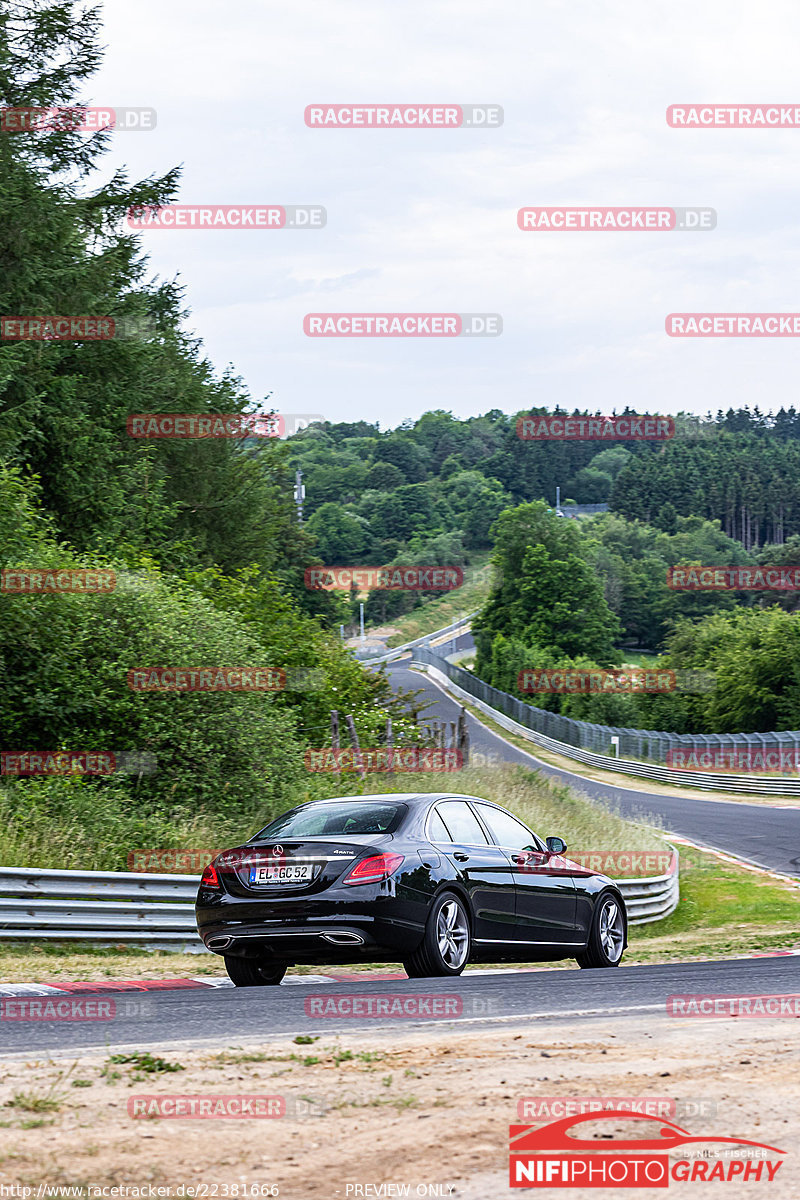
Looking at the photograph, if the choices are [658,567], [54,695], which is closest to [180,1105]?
[54,695]

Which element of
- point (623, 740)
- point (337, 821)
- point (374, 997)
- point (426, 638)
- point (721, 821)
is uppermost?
point (337, 821)

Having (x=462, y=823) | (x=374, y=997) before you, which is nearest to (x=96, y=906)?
(x=462, y=823)

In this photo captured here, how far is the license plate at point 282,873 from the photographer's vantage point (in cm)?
936

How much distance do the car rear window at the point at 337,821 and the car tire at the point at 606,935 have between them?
273 cm

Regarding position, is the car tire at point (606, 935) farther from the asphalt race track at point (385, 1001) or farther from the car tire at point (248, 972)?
the car tire at point (248, 972)

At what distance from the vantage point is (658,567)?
14625 cm

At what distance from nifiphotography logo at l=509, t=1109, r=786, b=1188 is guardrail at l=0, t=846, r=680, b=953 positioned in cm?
771

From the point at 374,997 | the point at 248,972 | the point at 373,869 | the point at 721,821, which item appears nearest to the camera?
the point at 374,997

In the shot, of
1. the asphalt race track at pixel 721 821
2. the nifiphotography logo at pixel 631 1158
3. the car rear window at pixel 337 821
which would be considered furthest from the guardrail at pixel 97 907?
the asphalt race track at pixel 721 821

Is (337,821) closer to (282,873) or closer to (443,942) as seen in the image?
(282,873)

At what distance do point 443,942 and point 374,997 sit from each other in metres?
1.17

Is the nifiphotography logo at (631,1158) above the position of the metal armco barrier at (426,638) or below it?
above

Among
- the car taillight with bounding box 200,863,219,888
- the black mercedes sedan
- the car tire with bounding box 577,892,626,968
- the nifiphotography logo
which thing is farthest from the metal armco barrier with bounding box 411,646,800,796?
the nifiphotography logo

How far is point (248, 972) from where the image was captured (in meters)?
10.1
